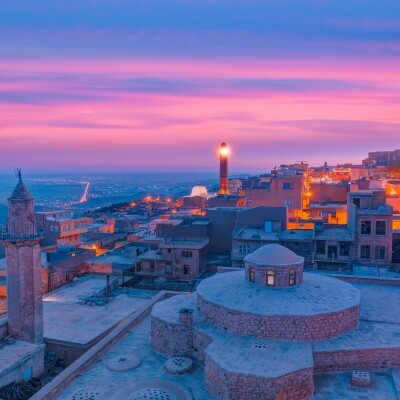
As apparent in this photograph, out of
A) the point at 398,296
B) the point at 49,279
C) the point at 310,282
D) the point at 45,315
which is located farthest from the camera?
the point at 49,279

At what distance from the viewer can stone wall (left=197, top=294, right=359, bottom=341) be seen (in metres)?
18.0

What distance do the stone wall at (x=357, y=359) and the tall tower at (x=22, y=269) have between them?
14.4m

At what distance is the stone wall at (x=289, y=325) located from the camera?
1797cm

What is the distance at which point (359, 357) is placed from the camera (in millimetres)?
17500

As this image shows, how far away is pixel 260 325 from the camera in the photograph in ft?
59.5

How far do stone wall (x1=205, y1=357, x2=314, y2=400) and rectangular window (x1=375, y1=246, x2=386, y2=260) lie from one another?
67.5 ft

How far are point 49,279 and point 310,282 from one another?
25483mm

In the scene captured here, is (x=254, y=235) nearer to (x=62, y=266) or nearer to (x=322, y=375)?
(x=62, y=266)

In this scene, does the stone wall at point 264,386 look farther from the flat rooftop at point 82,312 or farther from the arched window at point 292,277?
the flat rooftop at point 82,312

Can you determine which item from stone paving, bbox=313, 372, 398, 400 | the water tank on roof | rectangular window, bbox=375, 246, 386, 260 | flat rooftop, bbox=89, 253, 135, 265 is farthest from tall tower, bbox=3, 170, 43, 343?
rectangular window, bbox=375, 246, 386, 260

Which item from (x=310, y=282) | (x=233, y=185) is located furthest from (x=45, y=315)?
(x=233, y=185)

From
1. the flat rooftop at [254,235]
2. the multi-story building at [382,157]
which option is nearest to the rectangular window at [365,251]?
the flat rooftop at [254,235]

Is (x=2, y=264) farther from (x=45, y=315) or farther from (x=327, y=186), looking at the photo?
(x=327, y=186)

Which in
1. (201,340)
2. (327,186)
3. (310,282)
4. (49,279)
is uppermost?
(327,186)
